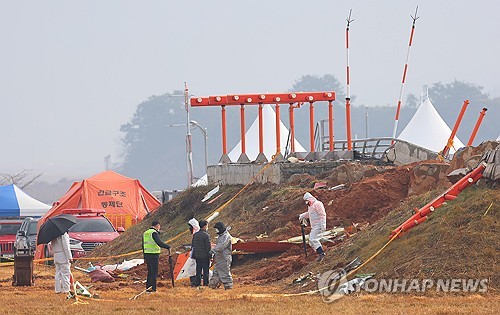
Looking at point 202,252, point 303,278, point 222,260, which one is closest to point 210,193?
point 202,252

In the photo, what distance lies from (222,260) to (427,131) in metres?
41.2

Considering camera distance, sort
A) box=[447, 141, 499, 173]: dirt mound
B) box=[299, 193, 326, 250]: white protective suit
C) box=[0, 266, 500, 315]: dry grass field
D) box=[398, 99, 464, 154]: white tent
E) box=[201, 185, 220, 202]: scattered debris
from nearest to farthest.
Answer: box=[0, 266, 500, 315]: dry grass field, box=[299, 193, 326, 250]: white protective suit, box=[447, 141, 499, 173]: dirt mound, box=[201, 185, 220, 202]: scattered debris, box=[398, 99, 464, 154]: white tent

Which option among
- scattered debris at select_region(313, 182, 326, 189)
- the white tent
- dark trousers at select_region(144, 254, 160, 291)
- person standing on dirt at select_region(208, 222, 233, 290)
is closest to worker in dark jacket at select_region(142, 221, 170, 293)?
dark trousers at select_region(144, 254, 160, 291)

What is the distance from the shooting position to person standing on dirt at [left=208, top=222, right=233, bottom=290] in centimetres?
2444

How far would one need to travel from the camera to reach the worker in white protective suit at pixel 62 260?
23750 mm

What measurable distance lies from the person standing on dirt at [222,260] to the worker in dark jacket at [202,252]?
432mm

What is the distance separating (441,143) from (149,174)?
112600 mm

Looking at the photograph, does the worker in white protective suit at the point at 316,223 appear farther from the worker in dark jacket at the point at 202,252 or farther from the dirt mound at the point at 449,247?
the worker in dark jacket at the point at 202,252

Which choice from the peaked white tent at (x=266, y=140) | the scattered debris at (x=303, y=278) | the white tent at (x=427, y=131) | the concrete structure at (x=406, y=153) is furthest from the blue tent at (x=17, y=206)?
the scattered debris at (x=303, y=278)

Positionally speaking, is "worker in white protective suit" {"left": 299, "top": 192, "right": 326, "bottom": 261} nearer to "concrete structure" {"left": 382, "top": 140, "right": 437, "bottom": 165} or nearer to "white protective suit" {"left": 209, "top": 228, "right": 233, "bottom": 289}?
"white protective suit" {"left": 209, "top": 228, "right": 233, "bottom": 289}

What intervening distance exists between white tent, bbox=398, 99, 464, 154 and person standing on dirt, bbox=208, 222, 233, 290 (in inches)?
1532

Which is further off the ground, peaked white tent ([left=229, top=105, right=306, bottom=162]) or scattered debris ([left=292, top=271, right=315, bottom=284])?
scattered debris ([left=292, top=271, right=315, bottom=284])

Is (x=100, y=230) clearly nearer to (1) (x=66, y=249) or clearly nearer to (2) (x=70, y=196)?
(2) (x=70, y=196)

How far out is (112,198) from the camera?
4956 centimetres
